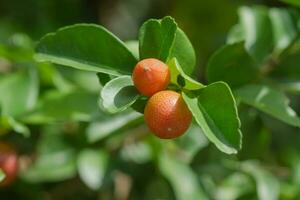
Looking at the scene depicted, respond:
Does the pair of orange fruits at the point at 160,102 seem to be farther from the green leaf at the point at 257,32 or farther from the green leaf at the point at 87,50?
the green leaf at the point at 257,32

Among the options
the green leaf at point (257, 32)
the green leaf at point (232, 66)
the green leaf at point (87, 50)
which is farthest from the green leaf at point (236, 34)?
the green leaf at point (87, 50)

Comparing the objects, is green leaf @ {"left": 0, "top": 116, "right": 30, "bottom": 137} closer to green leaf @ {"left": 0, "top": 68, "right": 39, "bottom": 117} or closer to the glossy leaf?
green leaf @ {"left": 0, "top": 68, "right": 39, "bottom": 117}

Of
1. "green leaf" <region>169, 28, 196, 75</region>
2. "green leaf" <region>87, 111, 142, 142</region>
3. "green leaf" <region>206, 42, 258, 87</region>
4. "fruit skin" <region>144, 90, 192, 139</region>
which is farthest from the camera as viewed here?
"green leaf" <region>87, 111, 142, 142</region>

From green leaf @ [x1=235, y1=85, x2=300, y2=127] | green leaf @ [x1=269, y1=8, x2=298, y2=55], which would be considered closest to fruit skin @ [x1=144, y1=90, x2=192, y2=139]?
green leaf @ [x1=235, y1=85, x2=300, y2=127]

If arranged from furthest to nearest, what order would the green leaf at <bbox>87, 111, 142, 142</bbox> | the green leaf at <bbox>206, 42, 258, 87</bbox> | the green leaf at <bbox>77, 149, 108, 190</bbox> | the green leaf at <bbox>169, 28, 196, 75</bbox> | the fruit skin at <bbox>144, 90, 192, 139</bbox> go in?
1. the green leaf at <bbox>77, 149, 108, 190</bbox>
2. the green leaf at <bbox>87, 111, 142, 142</bbox>
3. the green leaf at <bbox>206, 42, 258, 87</bbox>
4. the green leaf at <bbox>169, 28, 196, 75</bbox>
5. the fruit skin at <bbox>144, 90, 192, 139</bbox>

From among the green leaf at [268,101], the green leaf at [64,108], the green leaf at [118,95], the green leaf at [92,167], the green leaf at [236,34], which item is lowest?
the green leaf at [92,167]

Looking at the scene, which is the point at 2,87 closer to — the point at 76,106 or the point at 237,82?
the point at 76,106

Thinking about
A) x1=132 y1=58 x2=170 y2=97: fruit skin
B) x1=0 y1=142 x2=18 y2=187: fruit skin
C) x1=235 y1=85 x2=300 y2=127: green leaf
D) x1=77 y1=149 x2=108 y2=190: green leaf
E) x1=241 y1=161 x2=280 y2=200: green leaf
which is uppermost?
x1=132 y1=58 x2=170 y2=97: fruit skin

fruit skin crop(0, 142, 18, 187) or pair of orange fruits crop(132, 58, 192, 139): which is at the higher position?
pair of orange fruits crop(132, 58, 192, 139)
